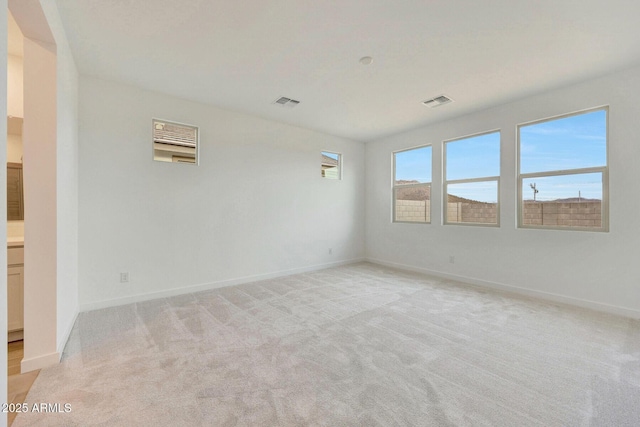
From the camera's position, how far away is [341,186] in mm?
5703

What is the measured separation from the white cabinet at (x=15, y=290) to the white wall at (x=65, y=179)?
0.34 m

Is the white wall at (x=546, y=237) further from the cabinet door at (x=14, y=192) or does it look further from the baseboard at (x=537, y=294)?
the cabinet door at (x=14, y=192)

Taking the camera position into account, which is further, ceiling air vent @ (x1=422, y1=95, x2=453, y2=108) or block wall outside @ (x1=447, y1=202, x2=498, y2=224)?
block wall outside @ (x1=447, y1=202, x2=498, y2=224)

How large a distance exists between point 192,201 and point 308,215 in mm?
2086

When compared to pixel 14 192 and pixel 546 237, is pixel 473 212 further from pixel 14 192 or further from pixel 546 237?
pixel 14 192

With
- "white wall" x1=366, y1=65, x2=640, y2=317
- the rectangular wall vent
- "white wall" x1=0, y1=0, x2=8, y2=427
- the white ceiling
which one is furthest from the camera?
the rectangular wall vent

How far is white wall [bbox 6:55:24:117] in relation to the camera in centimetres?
258

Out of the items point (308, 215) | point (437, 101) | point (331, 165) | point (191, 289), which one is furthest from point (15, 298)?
point (437, 101)

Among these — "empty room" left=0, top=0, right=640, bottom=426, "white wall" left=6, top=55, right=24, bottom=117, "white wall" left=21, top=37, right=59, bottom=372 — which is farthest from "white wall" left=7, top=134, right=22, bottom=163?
"white wall" left=21, top=37, right=59, bottom=372

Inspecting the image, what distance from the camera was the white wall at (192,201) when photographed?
318 cm

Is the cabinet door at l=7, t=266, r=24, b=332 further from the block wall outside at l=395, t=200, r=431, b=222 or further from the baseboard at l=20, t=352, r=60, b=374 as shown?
the block wall outside at l=395, t=200, r=431, b=222

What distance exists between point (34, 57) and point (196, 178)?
2.01m

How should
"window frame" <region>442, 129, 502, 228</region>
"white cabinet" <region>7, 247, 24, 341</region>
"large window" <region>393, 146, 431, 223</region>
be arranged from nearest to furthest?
"white cabinet" <region>7, 247, 24, 341</region> → "window frame" <region>442, 129, 502, 228</region> → "large window" <region>393, 146, 431, 223</region>

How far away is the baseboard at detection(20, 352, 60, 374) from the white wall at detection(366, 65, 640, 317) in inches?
192
